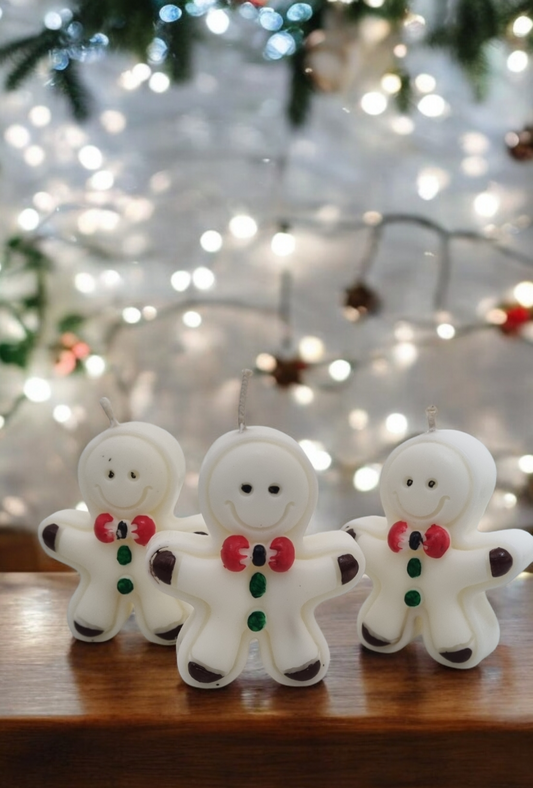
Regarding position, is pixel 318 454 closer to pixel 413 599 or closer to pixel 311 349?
pixel 311 349

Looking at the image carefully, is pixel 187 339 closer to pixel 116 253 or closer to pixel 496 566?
pixel 116 253

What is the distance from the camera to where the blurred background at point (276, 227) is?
1.49 m

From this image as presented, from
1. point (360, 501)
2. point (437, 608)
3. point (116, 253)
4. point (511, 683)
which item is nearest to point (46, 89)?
point (116, 253)

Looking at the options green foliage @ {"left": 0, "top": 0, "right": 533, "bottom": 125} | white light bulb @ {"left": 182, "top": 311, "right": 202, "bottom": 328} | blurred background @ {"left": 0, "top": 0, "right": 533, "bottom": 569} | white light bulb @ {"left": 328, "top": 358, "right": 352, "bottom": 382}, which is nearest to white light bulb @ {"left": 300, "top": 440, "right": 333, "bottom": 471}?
blurred background @ {"left": 0, "top": 0, "right": 533, "bottom": 569}

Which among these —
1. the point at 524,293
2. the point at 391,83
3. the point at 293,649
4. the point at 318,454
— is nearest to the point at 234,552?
the point at 293,649

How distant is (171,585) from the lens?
921 millimetres

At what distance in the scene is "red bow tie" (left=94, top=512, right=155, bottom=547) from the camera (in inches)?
40.9

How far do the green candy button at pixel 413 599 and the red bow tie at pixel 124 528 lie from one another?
0.34 metres

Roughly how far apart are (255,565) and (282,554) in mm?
38

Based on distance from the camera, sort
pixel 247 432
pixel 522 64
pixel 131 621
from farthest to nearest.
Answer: pixel 522 64, pixel 131 621, pixel 247 432

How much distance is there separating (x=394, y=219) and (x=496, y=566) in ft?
2.55

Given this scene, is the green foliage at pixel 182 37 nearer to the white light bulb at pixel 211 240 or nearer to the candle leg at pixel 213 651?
the white light bulb at pixel 211 240

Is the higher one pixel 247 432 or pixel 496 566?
pixel 247 432

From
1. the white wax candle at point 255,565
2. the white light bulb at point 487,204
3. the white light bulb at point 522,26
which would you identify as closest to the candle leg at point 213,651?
the white wax candle at point 255,565
